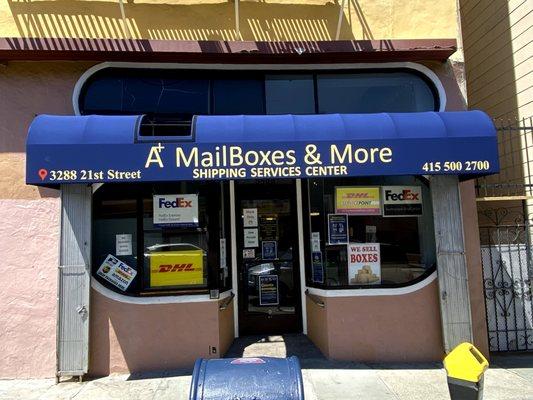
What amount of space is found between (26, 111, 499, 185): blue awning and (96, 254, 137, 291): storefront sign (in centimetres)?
155

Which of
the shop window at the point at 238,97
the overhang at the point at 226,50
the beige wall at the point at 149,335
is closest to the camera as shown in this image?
the beige wall at the point at 149,335

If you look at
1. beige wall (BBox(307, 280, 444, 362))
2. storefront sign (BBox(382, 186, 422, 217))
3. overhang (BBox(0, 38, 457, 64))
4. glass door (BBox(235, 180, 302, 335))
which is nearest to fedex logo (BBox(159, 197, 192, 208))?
glass door (BBox(235, 180, 302, 335))

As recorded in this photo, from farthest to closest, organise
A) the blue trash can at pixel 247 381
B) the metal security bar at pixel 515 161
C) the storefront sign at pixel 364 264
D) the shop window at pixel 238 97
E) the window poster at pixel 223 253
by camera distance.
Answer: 1. the metal security bar at pixel 515 161
2. the shop window at pixel 238 97
3. the window poster at pixel 223 253
4. the storefront sign at pixel 364 264
5. the blue trash can at pixel 247 381

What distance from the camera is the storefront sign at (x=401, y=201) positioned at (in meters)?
6.70

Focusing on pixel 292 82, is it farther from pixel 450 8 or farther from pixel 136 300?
pixel 136 300

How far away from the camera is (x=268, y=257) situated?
750cm

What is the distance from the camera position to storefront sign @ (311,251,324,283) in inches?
270

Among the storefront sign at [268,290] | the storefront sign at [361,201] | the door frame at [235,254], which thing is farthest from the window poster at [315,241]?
the storefront sign at [268,290]

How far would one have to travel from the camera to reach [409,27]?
703 centimetres

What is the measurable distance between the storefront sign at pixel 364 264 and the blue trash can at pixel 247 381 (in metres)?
3.73

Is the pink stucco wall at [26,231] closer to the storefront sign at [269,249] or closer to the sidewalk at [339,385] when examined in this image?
the sidewalk at [339,385]

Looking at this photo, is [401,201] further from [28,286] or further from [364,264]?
[28,286]

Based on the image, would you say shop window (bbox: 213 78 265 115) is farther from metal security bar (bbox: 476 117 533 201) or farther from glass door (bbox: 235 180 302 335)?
metal security bar (bbox: 476 117 533 201)

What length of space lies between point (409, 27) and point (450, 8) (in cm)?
69
